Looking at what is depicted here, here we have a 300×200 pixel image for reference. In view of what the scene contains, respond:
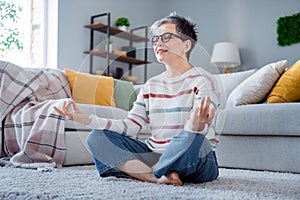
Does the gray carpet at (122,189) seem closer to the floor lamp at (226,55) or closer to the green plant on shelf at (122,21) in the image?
the floor lamp at (226,55)

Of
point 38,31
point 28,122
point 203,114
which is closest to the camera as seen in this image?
point 203,114

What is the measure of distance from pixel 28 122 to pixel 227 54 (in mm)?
2657


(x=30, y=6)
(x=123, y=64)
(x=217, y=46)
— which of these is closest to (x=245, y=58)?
(x=217, y=46)

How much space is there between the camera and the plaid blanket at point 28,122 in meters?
1.79

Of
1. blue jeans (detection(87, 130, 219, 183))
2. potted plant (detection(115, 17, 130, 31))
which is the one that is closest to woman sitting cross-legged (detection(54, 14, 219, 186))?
blue jeans (detection(87, 130, 219, 183))

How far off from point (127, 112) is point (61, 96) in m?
1.12

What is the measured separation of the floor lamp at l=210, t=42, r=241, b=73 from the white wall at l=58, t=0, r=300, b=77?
21 centimetres

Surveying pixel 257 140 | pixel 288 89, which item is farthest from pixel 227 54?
pixel 257 140

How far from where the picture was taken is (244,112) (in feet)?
6.75

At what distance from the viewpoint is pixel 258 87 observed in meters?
2.34

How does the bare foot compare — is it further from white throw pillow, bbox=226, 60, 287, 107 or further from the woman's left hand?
white throw pillow, bbox=226, 60, 287, 107

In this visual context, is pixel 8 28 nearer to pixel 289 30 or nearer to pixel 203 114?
pixel 289 30

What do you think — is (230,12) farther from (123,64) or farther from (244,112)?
(123,64)

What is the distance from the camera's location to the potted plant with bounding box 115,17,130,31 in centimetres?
416
